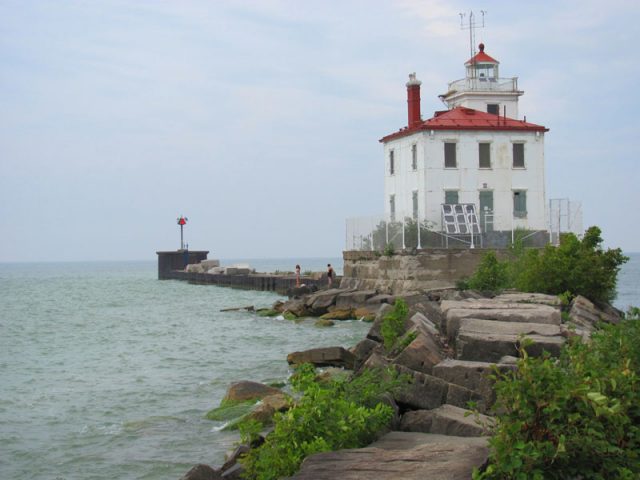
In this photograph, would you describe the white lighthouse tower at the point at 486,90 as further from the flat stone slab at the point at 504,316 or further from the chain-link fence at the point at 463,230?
the flat stone slab at the point at 504,316

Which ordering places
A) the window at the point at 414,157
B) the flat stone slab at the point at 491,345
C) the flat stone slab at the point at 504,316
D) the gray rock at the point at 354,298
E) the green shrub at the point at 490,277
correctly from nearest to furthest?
the flat stone slab at the point at 491,345
the flat stone slab at the point at 504,316
the green shrub at the point at 490,277
the gray rock at the point at 354,298
the window at the point at 414,157

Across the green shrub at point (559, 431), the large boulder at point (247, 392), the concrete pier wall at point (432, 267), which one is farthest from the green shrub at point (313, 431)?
the concrete pier wall at point (432, 267)

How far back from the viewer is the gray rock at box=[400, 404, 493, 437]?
882cm

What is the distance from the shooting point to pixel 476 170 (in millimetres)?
38156

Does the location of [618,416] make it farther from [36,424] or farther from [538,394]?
[36,424]

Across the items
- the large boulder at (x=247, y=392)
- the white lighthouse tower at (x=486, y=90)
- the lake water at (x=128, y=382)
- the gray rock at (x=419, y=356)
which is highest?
the white lighthouse tower at (x=486, y=90)

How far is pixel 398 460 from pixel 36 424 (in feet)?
33.0

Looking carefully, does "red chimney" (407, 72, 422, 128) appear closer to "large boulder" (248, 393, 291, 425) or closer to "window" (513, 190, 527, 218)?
"window" (513, 190, 527, 218)

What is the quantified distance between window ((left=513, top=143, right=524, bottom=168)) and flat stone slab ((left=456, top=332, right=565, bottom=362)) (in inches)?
1043

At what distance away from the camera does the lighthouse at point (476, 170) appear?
1483 inches

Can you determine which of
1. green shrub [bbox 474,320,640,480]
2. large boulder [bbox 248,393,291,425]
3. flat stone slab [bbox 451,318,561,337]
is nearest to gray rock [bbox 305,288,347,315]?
flat stone slab [bbox 451,318,561,337]

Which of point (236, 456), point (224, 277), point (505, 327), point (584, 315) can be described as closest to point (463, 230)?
point (584, 315)

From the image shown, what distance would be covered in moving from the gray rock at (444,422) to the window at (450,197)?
28.4m

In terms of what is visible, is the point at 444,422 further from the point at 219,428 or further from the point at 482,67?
the point at 482,67
